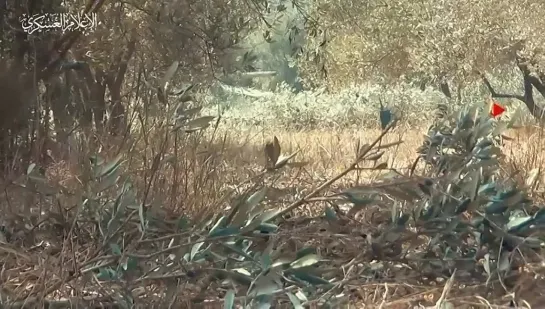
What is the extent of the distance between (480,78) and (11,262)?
696 centimetres

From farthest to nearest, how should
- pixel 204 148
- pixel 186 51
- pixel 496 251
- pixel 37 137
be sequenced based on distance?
pixel 186 51 < pixel 204 148 < pixel 37 137 < pixel 496 251

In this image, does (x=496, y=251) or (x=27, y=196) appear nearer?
(x=496, y=251)

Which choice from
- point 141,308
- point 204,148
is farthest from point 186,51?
point 141,308

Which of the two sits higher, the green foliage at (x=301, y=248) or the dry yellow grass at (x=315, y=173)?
the green foliage at (x=301, y=248)

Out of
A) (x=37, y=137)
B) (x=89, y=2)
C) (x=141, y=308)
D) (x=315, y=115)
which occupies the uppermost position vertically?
(x=89, y=2)

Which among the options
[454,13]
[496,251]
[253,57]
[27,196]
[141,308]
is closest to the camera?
[141,308]

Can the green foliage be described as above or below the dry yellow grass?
above

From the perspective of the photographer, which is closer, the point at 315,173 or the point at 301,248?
the point at 301,248

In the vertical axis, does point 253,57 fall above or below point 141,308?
above

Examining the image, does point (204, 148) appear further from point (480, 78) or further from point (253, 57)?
point (480, 78)

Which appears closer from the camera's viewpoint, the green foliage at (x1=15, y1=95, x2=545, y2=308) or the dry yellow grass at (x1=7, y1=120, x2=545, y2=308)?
the green foliage at (x1=15, y1=95, x2=545, y2=308)

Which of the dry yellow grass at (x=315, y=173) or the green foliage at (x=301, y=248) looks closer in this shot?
the green foliage at (x=301, y=248)

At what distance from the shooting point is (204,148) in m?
2.34

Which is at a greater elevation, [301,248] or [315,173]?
[301,248]
